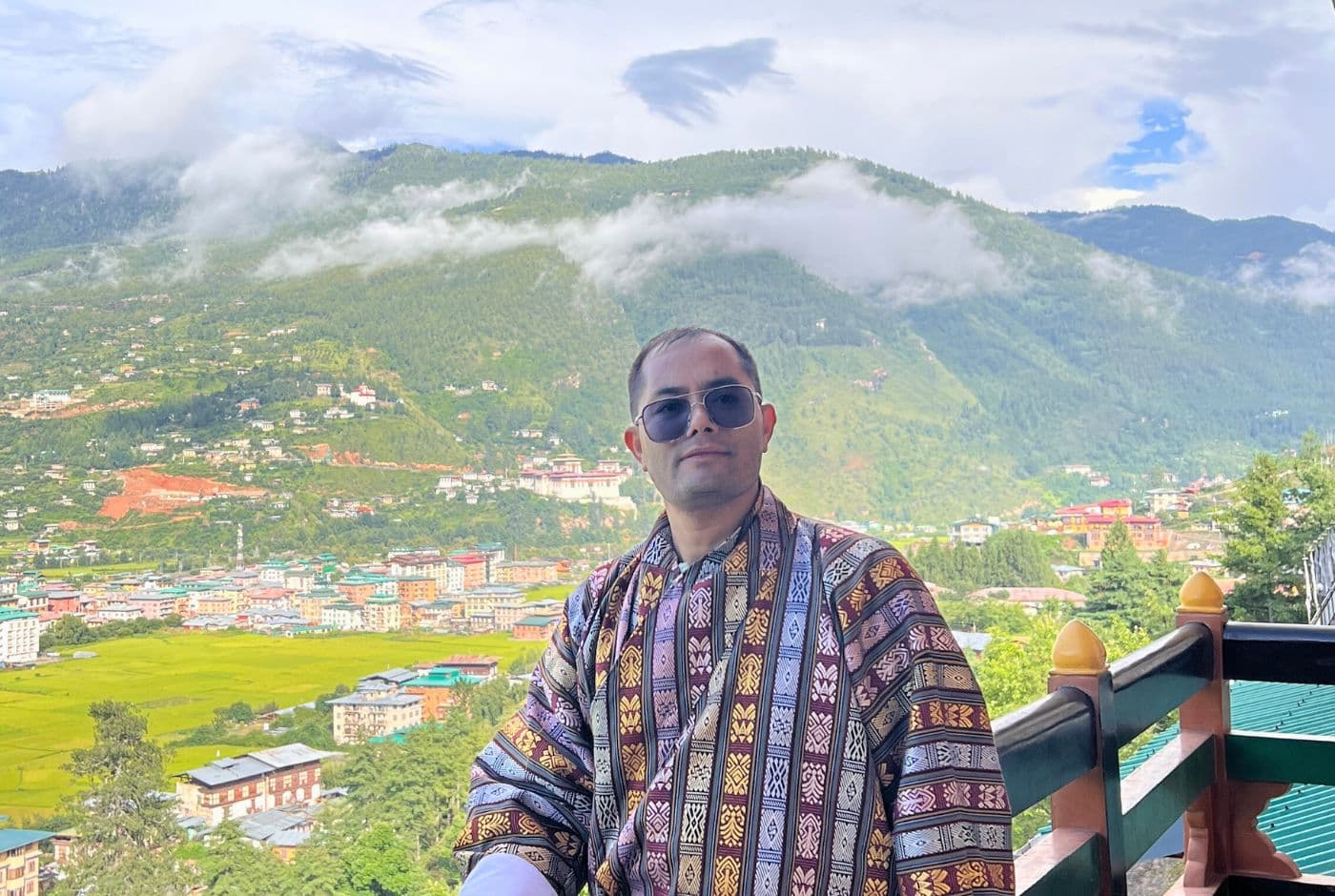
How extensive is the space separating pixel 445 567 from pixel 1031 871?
44882 millimetres

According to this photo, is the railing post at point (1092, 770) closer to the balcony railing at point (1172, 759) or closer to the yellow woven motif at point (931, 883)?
the balcony railing at point (1172, 759)

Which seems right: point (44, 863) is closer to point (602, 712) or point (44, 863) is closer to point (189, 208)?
point (602, 712)

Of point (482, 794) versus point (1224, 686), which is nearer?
point (482, 794)

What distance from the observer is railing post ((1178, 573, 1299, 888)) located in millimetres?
2082

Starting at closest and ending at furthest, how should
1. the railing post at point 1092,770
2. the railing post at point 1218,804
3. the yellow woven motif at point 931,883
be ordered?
the yellow woven motif at point 931,883
the railing post at point 1092,770
the railing post at point 1218,804

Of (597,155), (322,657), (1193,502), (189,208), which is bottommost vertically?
(322,657)

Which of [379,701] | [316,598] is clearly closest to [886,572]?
[379,701]

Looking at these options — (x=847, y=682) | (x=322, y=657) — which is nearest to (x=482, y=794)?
(x=847, y=682)

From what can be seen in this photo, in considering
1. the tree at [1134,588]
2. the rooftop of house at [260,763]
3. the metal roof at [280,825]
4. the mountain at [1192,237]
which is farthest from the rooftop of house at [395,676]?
the mountain at [1192,237]

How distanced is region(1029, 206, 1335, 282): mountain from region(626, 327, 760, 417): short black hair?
75.7m

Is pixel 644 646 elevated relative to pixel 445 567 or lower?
elevated

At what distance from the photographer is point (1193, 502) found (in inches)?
1978

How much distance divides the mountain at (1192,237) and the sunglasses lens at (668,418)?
75806mm

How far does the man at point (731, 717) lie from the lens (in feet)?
2.92
